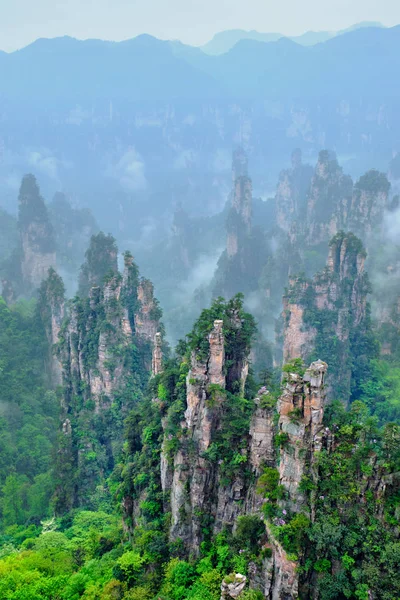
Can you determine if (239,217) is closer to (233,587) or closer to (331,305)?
(331,305)

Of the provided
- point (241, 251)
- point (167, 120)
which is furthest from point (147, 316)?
point (167, 120)

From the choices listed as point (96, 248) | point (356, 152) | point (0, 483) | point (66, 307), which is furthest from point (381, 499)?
point (356, 152)

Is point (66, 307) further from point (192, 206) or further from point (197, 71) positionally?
point (197, 71)

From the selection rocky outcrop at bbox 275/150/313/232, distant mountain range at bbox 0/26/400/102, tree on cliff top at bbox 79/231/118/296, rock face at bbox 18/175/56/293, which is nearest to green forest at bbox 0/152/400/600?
tree on cliff top at bbox 79/231/118/296

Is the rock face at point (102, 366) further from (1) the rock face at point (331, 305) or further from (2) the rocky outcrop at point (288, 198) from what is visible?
(2) the rocky outcrop at point (288, 198)

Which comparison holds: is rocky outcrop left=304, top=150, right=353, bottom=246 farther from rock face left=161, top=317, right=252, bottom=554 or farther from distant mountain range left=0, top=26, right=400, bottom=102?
distant mountain range left=0, top=26, right=400, bottom=102

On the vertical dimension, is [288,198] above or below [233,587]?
above

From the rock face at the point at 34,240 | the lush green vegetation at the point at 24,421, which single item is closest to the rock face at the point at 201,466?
the lush green vegetation at the point at 24,421
